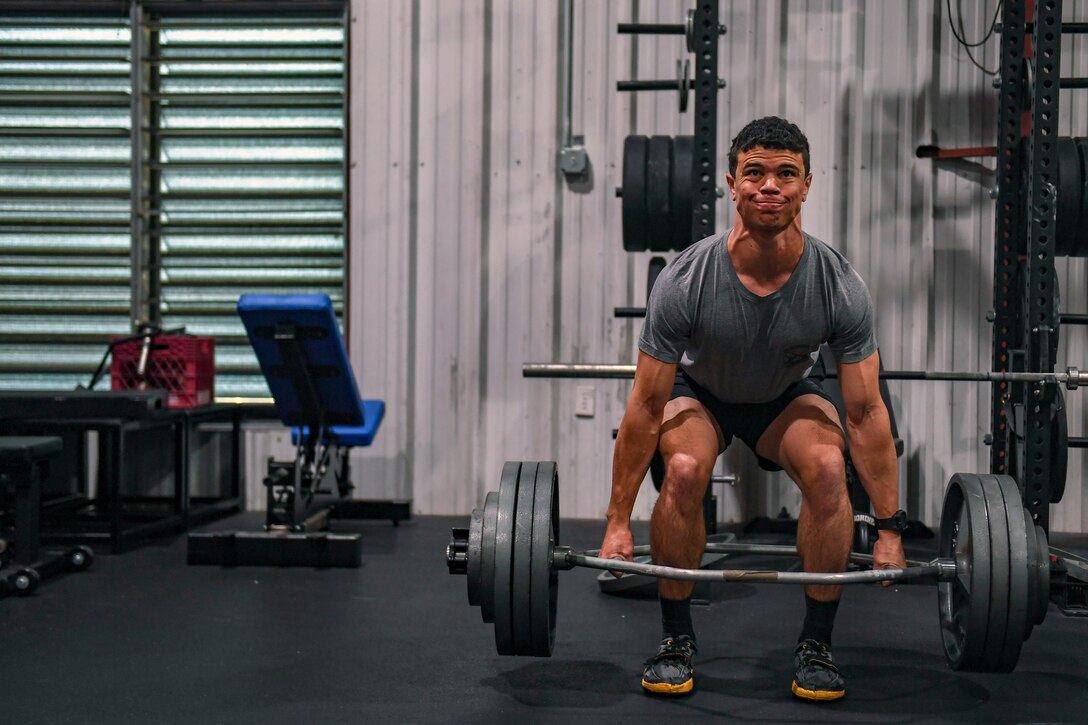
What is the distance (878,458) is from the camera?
242 cm

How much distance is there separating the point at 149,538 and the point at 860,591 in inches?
107

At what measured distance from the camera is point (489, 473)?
201 inches

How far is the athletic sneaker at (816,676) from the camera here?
2453 mm

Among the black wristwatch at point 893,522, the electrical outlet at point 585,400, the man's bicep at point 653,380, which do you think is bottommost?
the black wristwatch at point 893,522

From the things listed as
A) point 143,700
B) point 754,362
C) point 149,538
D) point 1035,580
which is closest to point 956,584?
point 1035,580

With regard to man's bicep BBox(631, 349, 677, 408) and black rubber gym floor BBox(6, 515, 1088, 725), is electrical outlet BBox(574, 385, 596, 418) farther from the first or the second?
man's bicep BBox(631, 349, 677, 408)

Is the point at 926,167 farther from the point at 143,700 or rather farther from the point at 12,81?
the point at 12,81

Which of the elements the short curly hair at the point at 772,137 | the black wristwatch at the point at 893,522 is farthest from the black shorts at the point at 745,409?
the short curly hair at the point at 772,137

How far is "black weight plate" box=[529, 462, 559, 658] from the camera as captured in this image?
92.4 inches

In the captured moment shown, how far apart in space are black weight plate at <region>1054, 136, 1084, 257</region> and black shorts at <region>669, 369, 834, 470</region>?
134 cm

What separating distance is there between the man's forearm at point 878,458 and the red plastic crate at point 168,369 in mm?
3121

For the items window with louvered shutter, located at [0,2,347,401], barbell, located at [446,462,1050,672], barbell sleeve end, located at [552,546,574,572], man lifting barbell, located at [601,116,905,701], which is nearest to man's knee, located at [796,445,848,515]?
man lifting barbell, located at [601,116,905,701]

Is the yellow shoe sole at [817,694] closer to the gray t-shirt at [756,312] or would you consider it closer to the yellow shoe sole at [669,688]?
the yellow shoe sole at [669,688]

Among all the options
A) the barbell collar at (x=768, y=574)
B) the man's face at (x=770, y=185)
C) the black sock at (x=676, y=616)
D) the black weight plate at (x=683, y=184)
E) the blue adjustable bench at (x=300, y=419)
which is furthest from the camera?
the blue adjustable bench at (x=300, y=419)
